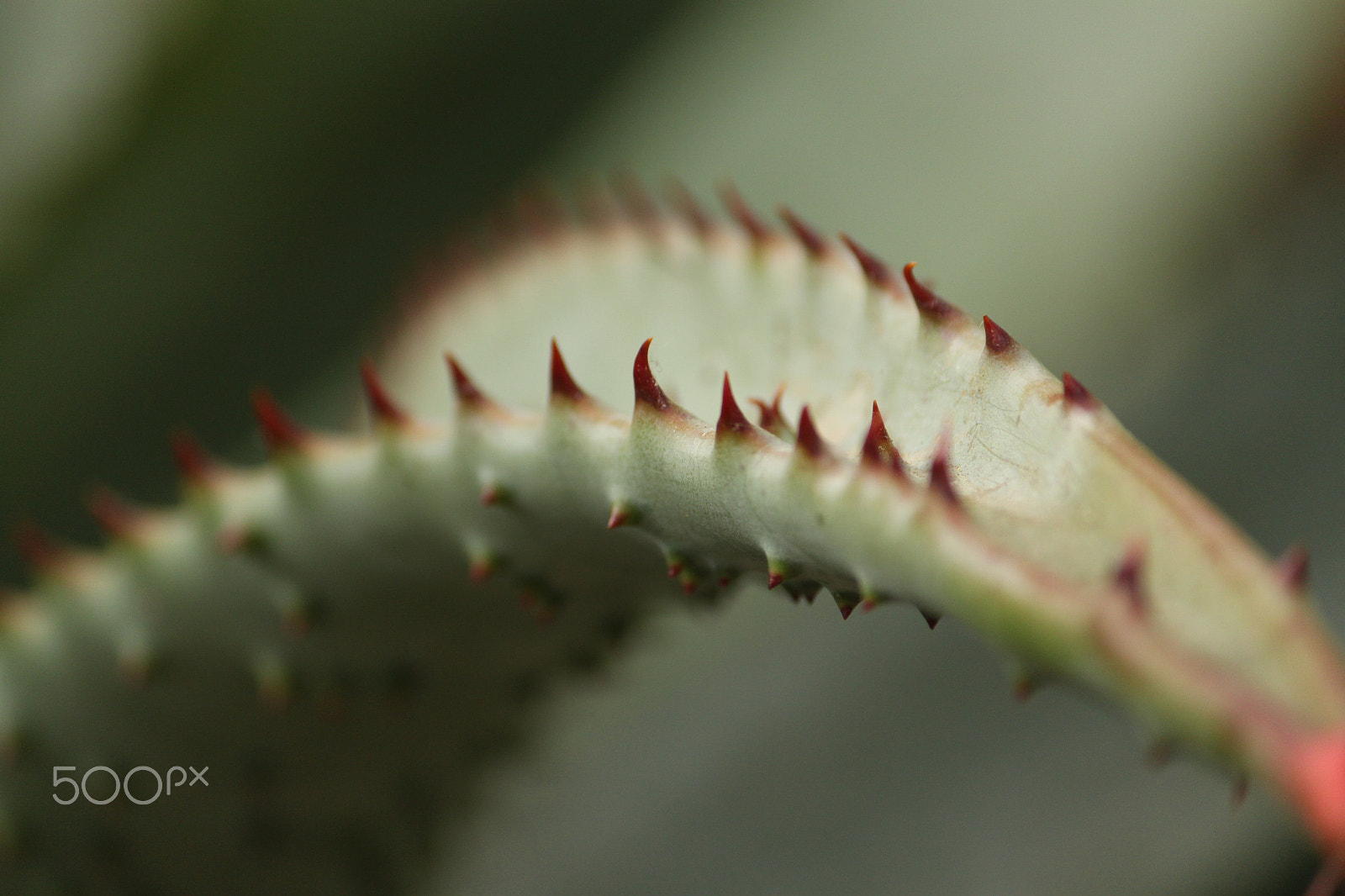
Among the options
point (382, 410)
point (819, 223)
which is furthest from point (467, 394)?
point (819, 223)

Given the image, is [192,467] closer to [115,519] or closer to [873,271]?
[115,519]

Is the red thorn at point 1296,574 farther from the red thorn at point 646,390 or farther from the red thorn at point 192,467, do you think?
the red thorn at point 192,467

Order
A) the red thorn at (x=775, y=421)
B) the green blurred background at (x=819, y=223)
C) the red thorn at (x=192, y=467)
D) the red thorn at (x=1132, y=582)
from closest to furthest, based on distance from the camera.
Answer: the red thorn at (x=1132, y=582), the red thorn at (x=775, y=421), the red thorn at (x=192, y=467), the green blurred background at (x=819, y=223)

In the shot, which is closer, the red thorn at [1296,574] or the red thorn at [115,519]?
the red thorn at [1296,574]

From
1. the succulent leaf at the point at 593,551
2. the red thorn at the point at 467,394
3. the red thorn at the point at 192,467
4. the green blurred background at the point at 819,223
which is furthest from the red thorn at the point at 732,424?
the green blurred background at the point at 819,223

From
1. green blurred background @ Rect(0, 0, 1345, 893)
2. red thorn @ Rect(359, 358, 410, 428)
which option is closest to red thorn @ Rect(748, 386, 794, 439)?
red thorn @ Rect(359, 358, 410, 428)

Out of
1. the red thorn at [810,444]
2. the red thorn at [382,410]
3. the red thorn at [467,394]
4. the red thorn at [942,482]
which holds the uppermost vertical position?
the red thorn at [942,482]

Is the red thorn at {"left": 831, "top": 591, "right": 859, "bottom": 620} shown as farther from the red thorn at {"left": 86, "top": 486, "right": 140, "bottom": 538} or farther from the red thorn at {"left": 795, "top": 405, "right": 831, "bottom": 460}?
the red thorn at {"left": 86, "top": 486, "right": 140, "bottom": 538}
